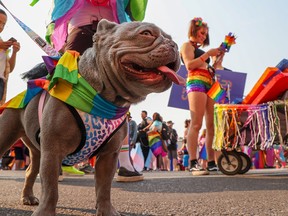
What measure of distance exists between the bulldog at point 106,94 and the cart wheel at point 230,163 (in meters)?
3.21

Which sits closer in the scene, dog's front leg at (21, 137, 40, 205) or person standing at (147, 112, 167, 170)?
dog's front leg at (21, 137, 40, 205)

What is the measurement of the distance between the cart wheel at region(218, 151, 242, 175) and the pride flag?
74cm

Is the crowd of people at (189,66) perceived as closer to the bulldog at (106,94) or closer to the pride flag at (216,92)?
→ the pride flag at (216,92)

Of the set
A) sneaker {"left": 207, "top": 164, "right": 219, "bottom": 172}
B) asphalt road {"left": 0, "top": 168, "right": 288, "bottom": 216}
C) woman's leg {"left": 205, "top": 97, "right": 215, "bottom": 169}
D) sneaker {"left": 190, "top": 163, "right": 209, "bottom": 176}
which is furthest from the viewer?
sneaker {"left": 207, "top": 164, "right": 219, "bottom": 172}

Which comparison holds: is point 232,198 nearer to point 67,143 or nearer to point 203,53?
point 67,143

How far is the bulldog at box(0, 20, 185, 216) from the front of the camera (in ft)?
5.70

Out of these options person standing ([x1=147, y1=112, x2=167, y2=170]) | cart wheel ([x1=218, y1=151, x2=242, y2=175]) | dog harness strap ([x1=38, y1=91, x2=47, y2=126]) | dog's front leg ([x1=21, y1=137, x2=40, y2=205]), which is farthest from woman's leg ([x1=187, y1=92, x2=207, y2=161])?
person standing ([x1=147, y1=112, x2=167, y2=170])

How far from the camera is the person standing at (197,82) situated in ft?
15.8

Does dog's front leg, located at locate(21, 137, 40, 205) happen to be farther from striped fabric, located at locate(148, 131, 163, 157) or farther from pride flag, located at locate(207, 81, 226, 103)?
striped fabric, located at locate(148, 131, 163, 157)

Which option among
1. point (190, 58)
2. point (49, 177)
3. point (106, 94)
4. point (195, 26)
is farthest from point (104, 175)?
point (195, 26)

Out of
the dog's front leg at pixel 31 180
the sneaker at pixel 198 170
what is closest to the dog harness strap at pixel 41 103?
the dog's front leg at pixel 31 180

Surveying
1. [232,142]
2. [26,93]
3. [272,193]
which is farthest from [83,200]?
[232,142]

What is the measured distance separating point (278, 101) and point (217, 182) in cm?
148

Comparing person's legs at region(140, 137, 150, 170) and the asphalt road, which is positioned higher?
person's legs at region(140, 137, 150, 170)
